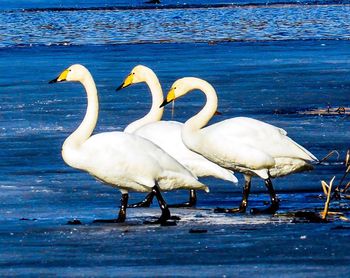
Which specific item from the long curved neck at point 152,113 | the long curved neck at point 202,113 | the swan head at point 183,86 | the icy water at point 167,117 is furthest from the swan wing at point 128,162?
the long curved neck at point 152,113

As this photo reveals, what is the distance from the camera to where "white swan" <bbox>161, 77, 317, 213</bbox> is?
34.9ft

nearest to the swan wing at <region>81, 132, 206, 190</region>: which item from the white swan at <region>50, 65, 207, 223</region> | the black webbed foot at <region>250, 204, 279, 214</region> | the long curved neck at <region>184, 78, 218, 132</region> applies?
the white swan at <region>50, 65, 207, 223</region>

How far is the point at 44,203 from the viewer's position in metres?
11.0

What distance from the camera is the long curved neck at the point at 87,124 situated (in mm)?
10352

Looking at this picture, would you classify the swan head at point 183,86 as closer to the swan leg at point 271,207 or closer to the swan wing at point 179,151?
the swan wing at point 179,151

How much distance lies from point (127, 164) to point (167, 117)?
25.7 feet

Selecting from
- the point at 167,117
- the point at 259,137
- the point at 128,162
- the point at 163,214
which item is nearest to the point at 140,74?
the point at 259,137

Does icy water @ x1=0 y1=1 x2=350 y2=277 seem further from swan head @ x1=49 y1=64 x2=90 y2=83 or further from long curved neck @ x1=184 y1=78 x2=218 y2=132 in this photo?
swan head @ x1=49 y1=64 x2=90 y2=83

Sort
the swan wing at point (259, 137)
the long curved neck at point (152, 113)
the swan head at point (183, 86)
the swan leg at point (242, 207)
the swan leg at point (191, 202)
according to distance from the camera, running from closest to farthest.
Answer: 1. the swan leg at point (242, 207)
2. the swan wing at point (259, 137)
3. the swan leg at point (191, 202)
4. the swan head at point (183, 86)
5. the long curved neck at point (152, 113)

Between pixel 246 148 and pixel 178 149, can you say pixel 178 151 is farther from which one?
pixel 246 148

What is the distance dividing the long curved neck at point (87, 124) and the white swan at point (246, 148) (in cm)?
79

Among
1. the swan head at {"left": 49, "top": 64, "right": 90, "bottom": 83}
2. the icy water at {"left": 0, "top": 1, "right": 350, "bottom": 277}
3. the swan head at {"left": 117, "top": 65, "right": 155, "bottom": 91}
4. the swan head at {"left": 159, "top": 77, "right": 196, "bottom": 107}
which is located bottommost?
the icy water at {"left": 0, "top": 1, "right": 350, "bottom": 277}

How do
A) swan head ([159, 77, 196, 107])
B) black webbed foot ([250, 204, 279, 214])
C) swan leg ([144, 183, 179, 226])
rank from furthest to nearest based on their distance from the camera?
swan head ([159, 77, 196, 107])
black webbed foot ([250, 204, 279, 214])
swan leg ([144, 183, 179, 226])

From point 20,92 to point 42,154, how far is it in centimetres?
723
